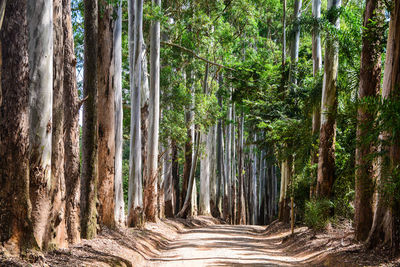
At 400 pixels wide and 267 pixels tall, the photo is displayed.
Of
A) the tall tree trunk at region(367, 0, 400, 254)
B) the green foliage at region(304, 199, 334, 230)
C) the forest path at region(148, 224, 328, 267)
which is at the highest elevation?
the tall tree trunk at region(367, 0, 400, 254)

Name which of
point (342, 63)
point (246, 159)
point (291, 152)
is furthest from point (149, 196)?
point (246, 159)

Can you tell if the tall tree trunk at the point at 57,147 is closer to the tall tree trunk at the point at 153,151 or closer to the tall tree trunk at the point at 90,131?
the tall tree trunk at the point at 90,131

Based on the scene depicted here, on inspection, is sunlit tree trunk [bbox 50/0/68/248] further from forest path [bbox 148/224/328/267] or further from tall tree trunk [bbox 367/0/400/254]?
tall tree trunk [bbox 367/0/400/254]

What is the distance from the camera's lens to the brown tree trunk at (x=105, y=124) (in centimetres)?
1249

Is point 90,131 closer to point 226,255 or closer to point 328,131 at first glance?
point 226,255

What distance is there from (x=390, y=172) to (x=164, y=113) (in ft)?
64.4

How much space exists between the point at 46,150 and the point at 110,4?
6.94 meters

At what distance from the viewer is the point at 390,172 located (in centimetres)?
779

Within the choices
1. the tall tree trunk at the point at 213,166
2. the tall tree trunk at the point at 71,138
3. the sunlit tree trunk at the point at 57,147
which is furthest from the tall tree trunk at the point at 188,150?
the sunlit tree trunk at the point at 57,147

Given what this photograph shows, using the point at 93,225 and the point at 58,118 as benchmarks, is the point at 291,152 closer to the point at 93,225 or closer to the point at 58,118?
the point at 93,225

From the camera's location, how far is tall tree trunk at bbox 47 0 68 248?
26.2ft

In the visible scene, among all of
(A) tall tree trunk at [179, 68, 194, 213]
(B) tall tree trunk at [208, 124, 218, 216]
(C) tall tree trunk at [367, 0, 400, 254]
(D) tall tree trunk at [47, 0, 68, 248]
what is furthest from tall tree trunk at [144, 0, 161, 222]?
(B) tall tree trunk at [208, 124, 218, 216]

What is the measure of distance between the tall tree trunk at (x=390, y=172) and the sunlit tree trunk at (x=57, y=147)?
5186 mm

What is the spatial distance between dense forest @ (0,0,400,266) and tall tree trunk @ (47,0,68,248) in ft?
0.07
